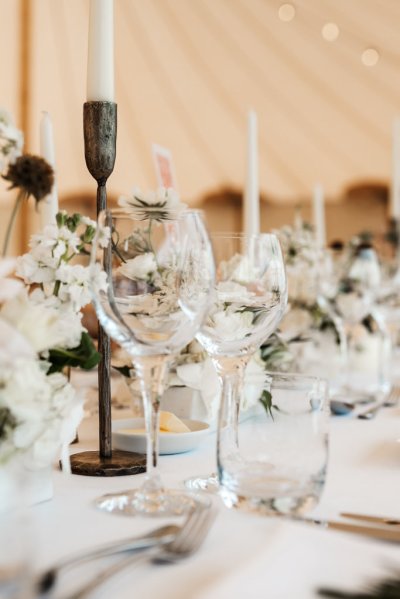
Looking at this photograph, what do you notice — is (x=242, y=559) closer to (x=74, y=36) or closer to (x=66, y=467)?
(x=66, y=467)

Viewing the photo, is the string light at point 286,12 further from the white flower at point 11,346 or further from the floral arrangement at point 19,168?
the white flower at point 11,346

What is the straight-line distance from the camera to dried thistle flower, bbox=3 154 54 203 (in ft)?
2.15

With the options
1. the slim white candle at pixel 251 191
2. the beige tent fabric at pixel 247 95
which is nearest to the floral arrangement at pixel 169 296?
the slim white candle at pixel 251 191

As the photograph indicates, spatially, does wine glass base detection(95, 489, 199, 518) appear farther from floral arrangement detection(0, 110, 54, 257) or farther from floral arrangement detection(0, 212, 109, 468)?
floral arrangement detection(0, 110, 54, 257)

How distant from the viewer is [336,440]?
940 mm

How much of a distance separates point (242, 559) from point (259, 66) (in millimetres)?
4080

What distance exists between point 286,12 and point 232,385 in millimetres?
3842

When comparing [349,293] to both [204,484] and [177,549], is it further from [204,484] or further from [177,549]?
[177,549]

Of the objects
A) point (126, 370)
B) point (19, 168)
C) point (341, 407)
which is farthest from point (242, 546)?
point (341, 407)

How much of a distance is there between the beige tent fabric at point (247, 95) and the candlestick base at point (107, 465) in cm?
283

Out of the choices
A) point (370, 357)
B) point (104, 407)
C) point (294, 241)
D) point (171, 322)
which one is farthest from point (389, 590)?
point (370, 357)

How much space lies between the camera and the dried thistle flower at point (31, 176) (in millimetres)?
654

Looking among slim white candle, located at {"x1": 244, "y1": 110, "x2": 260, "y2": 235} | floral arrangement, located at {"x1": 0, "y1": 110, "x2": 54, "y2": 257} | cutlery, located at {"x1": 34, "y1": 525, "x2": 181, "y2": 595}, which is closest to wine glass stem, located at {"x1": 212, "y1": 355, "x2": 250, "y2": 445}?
cutlery, located at {"x1": 34, "y1": 525, "x2": 181, "y2": 595}

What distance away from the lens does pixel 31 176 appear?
0.67 m
